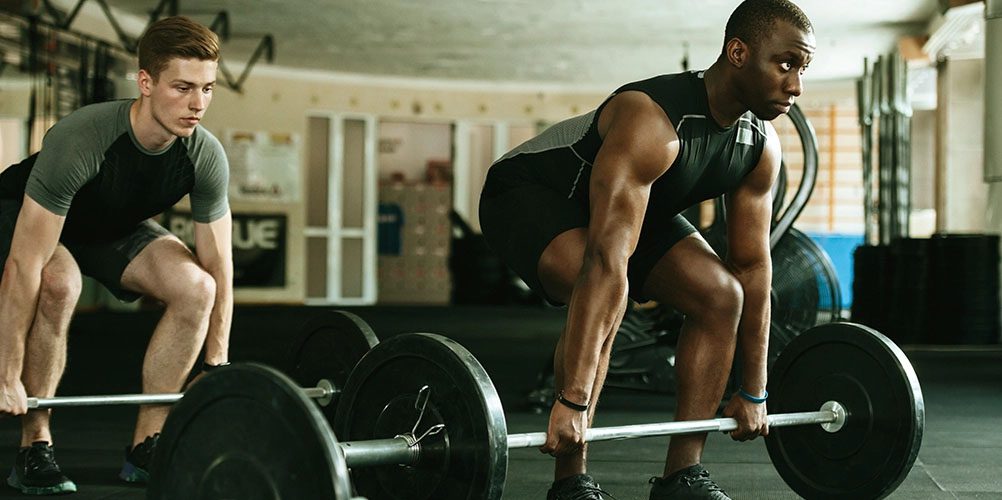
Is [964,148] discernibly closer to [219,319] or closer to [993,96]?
[993,96]

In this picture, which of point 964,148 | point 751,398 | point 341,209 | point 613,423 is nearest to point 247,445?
point 751,398

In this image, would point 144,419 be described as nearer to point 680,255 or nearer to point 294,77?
point 680,255

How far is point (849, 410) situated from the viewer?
7.01 ft

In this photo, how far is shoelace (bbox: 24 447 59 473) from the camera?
2.33 m

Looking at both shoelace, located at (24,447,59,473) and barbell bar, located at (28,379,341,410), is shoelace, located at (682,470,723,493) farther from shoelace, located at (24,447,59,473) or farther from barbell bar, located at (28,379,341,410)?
shoelace, located at (24,447,59,473)

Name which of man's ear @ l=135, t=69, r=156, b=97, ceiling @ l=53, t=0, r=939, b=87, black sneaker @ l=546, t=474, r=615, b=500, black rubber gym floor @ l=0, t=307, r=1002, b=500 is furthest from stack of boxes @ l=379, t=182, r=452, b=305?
black sneaker @ l=546, t=474, r=615, b=500

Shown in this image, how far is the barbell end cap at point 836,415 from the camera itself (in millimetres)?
2129

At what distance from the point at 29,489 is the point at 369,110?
10761mm

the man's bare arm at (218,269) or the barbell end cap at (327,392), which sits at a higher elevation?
the man's bare arm at (218,269)

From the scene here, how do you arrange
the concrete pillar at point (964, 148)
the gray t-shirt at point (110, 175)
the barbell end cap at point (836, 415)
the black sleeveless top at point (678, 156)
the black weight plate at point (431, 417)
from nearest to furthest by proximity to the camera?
1. the black weight plate at point (431, 417)
2. the black sleeveless top at point (678, 156)
3. the barbell end cap at point (836, 415)
4. the gray t-shirt at point (110, 175)
5. the concrete pillar at point (964, 148)

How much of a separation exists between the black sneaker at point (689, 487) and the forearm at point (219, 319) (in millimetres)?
1062

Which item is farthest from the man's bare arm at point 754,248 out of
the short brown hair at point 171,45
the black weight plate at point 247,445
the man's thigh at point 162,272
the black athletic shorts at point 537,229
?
the man's thigh at point 162,272

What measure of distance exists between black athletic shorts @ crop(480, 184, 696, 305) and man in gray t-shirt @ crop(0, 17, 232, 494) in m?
0.65

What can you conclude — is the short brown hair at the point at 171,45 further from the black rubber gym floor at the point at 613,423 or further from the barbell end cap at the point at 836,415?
the barbell end cap at the point at 836,415
